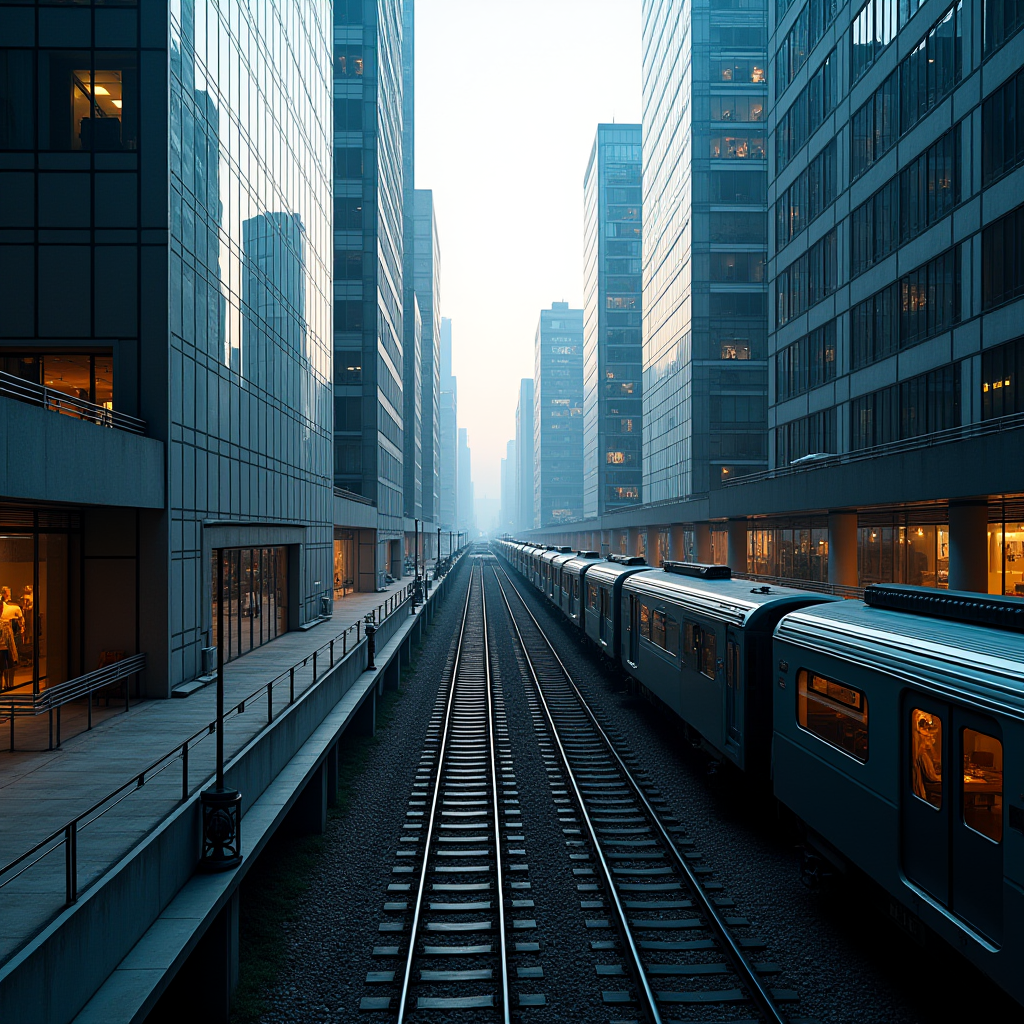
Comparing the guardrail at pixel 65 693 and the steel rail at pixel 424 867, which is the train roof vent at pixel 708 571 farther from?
the guardrail at pixel 65 693

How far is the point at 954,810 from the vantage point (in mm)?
6699

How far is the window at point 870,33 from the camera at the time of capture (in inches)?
1226

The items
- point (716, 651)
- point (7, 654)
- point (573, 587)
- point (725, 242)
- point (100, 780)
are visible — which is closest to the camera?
point (100, 780)

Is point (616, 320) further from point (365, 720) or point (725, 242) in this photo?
point (365, 720)

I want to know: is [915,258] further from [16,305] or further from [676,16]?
[676,16]

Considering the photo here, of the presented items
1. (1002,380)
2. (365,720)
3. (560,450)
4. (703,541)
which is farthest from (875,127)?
(560,450)

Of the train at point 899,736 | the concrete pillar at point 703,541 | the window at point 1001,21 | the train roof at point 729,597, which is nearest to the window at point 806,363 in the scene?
the concrete pillar at point 703,541

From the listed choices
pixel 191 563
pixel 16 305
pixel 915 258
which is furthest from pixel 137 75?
pixel 915 258

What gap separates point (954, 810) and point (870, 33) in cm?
3621

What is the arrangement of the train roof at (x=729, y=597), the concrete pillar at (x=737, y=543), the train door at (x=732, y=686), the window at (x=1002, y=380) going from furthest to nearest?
the concrete pillar at (x=737, y=543) → the window at (x=1002, y=380) → the train door at (x=732, y=686) → the train roof at (x=729, y=597)

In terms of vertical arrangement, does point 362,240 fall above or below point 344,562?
above

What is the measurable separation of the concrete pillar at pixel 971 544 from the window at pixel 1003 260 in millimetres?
6965

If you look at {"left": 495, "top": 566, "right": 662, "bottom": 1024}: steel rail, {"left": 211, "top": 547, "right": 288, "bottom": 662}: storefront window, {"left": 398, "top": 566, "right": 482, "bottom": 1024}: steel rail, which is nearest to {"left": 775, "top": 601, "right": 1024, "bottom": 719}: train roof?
{"left": 495, "top": 566, "right": 662, "bottom": 1024}: steel rail

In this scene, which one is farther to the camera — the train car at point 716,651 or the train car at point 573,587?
the train car at point 573,587
